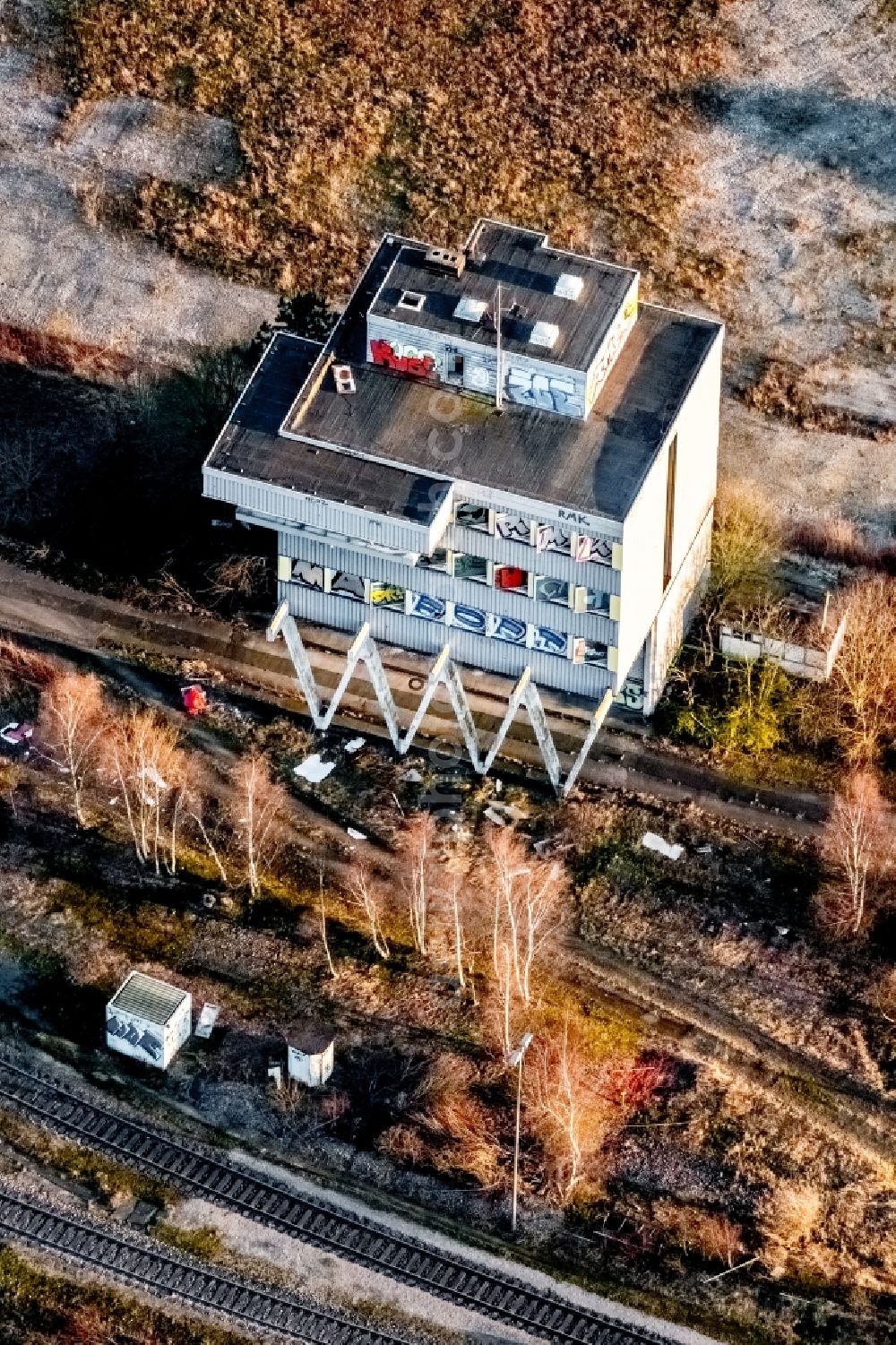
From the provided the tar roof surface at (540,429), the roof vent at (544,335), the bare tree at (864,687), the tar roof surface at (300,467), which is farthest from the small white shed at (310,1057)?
the roof vent at (544,335)

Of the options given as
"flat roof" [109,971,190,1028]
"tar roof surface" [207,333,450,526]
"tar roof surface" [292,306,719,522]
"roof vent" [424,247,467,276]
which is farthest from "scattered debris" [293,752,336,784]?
"roof vent" [424,247,467,276]

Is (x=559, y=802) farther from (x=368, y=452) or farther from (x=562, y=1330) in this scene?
(x=562, y=1330)

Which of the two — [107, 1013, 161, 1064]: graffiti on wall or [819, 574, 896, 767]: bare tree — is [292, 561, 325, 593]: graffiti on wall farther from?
[819, 574, 896, 767]: bare tree

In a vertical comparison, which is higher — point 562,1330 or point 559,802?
point 559,802

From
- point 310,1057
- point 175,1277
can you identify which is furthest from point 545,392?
point 175,1277

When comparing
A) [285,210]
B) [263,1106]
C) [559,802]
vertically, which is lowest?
[263,1106]

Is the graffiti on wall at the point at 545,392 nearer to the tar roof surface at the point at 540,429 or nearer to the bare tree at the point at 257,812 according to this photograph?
the tar roof surface at the point at 540,429

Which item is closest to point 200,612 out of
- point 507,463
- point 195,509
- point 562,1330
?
point 195,509
